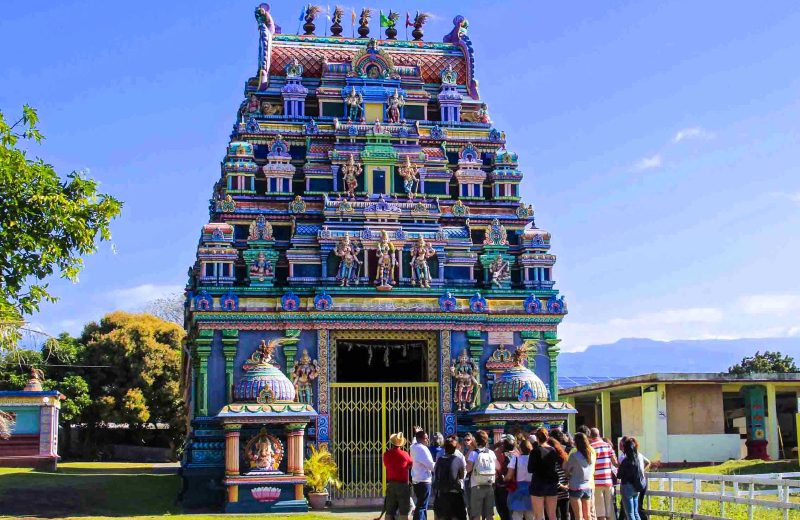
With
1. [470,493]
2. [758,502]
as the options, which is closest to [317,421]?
[470,493]

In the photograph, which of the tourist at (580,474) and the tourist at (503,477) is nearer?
the tourist at (580,474)

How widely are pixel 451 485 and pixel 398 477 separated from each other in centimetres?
94

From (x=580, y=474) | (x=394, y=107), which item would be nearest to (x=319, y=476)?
(x=580, y=474)

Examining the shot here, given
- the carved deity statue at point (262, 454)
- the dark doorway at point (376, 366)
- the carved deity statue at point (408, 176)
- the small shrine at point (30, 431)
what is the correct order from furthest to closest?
the small shrine at point (30, 431) < the dark doorway at point (376, 366) < the carved deity statue at point (408, 176) < the carved deity statue at point (262, 454)

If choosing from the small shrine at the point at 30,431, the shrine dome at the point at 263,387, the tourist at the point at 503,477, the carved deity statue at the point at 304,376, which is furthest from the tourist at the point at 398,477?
the small shrine at the point at 30,431

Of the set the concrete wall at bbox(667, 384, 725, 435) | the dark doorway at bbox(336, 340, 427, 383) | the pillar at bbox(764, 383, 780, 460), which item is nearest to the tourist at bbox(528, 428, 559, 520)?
the dark doorway at bbox(336, 340, 427, 383)

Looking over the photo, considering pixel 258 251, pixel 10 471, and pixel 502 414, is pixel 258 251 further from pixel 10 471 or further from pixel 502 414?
pixel 10 471

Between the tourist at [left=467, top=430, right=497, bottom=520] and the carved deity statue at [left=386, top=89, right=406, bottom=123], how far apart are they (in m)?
13.7

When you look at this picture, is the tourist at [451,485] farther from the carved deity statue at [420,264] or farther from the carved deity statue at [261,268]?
the carved deity statue at [261,268]

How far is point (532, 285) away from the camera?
2586cm

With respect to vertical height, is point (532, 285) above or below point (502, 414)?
above

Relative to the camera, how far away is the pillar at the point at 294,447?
2162cm

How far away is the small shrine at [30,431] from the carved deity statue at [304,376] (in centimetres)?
1344

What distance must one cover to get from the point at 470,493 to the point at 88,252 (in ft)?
22.3
